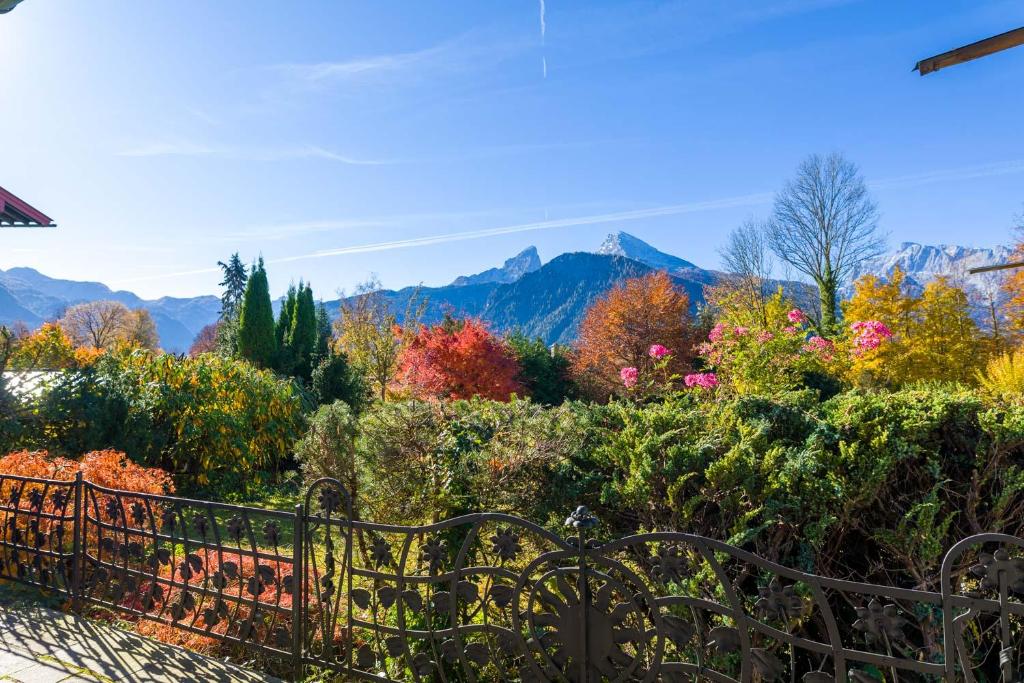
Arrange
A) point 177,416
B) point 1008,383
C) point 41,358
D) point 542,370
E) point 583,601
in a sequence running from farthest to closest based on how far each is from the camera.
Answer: point 542,370 → point 41,358 → point 177,416 → point 1008,383 → point 583,601

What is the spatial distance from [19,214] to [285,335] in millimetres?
15555

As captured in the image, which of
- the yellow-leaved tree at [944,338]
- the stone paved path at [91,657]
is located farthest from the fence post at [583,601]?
the yellow-leaved tree at [944,338]

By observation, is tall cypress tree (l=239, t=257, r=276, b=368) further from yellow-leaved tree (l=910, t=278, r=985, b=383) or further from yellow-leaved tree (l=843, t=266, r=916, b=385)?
yellow-leaved tree (l=910, t=278, r=985, b=383)

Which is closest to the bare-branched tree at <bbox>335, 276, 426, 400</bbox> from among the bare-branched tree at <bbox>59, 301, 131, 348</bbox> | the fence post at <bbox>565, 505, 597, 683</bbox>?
the fence post at <bbox>565, 505, 597, 683</bbox>

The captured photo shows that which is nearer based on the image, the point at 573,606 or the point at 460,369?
the point at 573,606

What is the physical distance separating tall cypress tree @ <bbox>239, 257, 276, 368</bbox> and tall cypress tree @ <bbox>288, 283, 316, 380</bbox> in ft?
2.79

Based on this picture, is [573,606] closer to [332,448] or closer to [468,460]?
[468,460]

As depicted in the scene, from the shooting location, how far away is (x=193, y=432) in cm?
762

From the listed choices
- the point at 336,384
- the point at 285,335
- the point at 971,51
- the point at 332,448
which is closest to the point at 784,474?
the point at 971,51

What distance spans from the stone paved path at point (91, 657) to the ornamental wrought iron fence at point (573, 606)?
139 mm

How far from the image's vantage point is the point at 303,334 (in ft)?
76.9

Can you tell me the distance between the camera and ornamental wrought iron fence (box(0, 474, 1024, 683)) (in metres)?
1.90

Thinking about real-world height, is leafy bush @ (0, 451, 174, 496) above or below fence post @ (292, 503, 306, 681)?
above

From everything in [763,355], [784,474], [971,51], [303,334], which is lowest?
[784,474]
